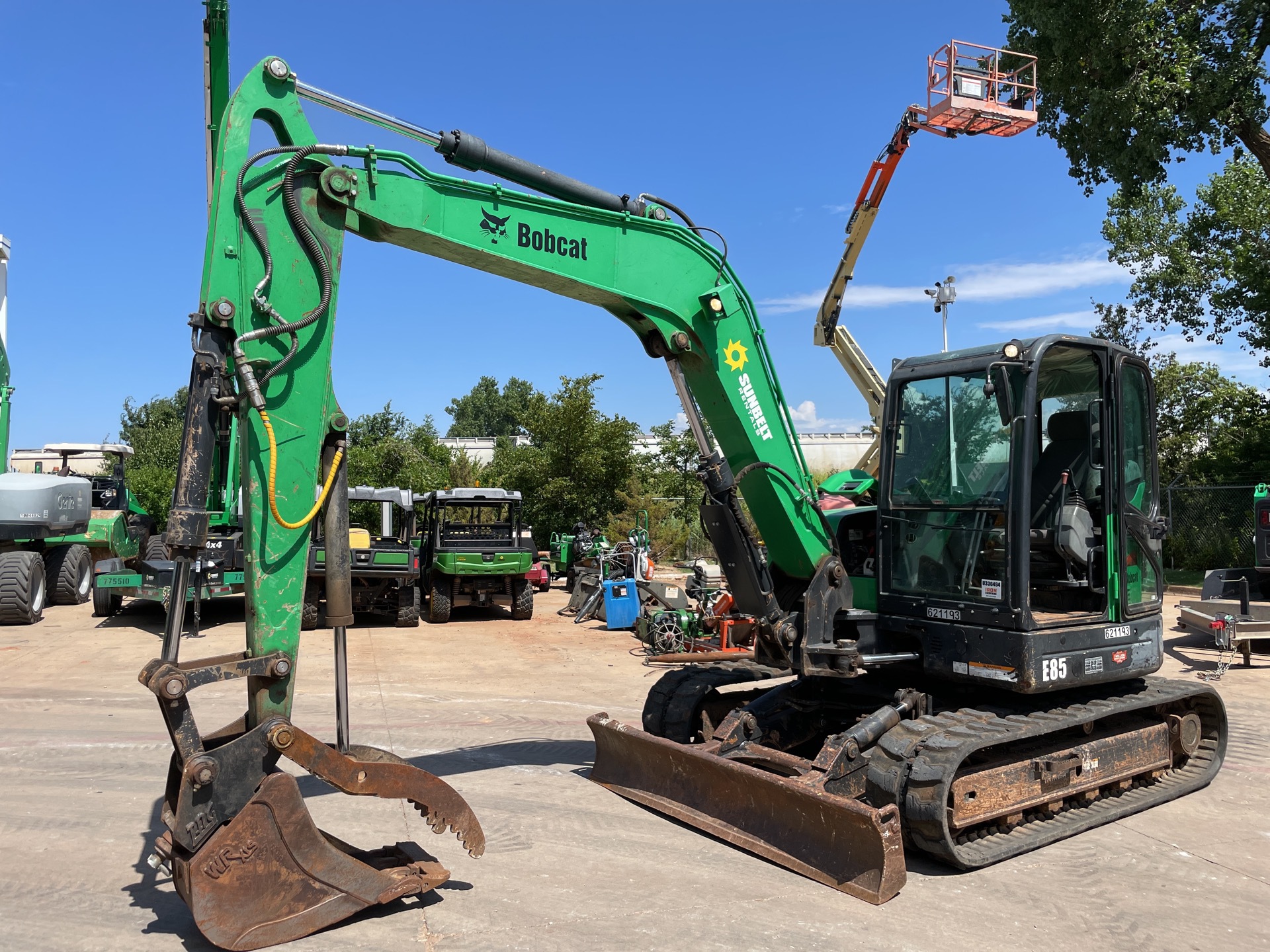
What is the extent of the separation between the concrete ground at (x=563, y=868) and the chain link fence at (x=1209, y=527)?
47.3 ft

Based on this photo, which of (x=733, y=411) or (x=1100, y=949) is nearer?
(x=1100, y=949)

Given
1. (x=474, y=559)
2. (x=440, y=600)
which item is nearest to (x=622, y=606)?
(x=474, y=559)

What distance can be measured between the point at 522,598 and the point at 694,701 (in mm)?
10215

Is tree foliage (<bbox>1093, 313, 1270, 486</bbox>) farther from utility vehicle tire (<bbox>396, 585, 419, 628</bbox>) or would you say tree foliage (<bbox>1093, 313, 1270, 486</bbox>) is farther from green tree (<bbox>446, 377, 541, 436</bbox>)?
green tree (<bbox>446, 377, 541, 436</bbox>)

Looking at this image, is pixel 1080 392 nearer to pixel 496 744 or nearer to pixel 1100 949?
pixel 1100 949

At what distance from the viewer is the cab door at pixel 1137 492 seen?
6359 mm

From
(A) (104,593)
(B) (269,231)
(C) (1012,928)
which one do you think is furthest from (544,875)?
(A) (104,593)

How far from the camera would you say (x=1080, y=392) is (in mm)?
6578

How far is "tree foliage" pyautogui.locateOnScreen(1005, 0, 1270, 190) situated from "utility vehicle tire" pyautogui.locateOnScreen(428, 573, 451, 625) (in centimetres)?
1477

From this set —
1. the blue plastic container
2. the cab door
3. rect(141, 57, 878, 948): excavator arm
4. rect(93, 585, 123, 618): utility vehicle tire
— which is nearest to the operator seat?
the cab door

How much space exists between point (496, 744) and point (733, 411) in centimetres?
370

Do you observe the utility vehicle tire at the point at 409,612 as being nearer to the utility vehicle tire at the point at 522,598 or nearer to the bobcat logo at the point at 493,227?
the utility vehicle tire at the point at 522,598

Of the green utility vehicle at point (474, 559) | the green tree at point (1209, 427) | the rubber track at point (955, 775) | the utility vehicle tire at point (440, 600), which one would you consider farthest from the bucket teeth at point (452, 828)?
the green tree at point (1209, 427)

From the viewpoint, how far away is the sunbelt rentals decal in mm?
6262
